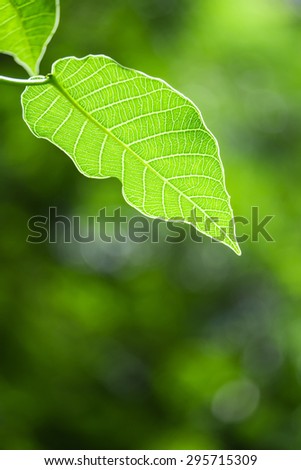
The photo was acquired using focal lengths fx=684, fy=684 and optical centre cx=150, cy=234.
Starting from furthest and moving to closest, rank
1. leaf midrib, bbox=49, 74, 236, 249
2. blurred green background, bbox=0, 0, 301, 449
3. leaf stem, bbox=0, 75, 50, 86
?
blurred green background, bbox=0, 0, 301, 449
leaf midrib, bbox=49, 74, 236, 249
leaf stem, bbox=0, 75, 50, 86

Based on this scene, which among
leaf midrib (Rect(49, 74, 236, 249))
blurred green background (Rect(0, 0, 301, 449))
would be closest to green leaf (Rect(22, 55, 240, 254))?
leaf midrib (Rect(49, 74, 236, 249))

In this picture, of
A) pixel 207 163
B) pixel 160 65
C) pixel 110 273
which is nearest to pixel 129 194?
pixel 207 163

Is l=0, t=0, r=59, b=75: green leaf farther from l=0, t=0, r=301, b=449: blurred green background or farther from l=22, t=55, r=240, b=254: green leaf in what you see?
l=0, t=0, r=301, b=449: blurred green background

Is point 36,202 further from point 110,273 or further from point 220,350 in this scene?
point 220,350

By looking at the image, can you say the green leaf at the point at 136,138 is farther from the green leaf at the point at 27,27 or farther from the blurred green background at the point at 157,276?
the blurred green background at the point at 157,276

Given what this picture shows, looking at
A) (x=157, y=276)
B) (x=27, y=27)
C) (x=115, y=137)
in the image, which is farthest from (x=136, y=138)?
(x=157, y=276)

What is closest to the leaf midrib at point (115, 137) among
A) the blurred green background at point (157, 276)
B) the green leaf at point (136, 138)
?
the green leaf at point (136, 138)
